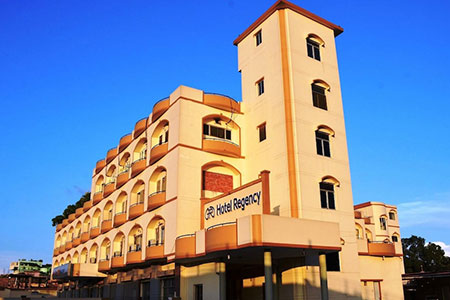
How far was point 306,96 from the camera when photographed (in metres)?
34.8

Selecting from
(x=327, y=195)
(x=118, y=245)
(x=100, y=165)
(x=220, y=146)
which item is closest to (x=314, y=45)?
(x=220, y=146)

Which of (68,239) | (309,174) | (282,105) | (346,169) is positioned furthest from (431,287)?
(68,239)

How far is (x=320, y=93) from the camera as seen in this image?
36281 millimetres

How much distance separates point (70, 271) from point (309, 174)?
33.9 m

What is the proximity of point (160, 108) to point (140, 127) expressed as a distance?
6348 millimetres

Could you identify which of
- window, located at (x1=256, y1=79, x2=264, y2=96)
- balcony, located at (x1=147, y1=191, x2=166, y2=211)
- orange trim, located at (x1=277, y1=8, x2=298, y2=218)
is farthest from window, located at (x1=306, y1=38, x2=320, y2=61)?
balcony, located at (x1=147, y1=191, x2=166, y2=211)

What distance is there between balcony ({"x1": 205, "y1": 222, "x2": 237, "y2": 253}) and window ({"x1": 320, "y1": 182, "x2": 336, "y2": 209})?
922 centimetres

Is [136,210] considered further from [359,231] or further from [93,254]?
[359,231]

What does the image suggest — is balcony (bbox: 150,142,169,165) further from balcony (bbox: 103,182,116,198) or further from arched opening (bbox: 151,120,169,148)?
balcony (bbox: 103,182,116,198)

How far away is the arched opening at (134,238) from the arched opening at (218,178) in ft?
34.8

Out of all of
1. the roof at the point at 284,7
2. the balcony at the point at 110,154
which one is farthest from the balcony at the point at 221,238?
the balcony at the point at 110,154

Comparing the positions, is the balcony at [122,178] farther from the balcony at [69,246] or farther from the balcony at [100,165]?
the balcony at [69,246]

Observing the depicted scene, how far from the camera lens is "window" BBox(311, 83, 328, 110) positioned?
3554cm

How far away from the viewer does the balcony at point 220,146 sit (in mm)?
36625
